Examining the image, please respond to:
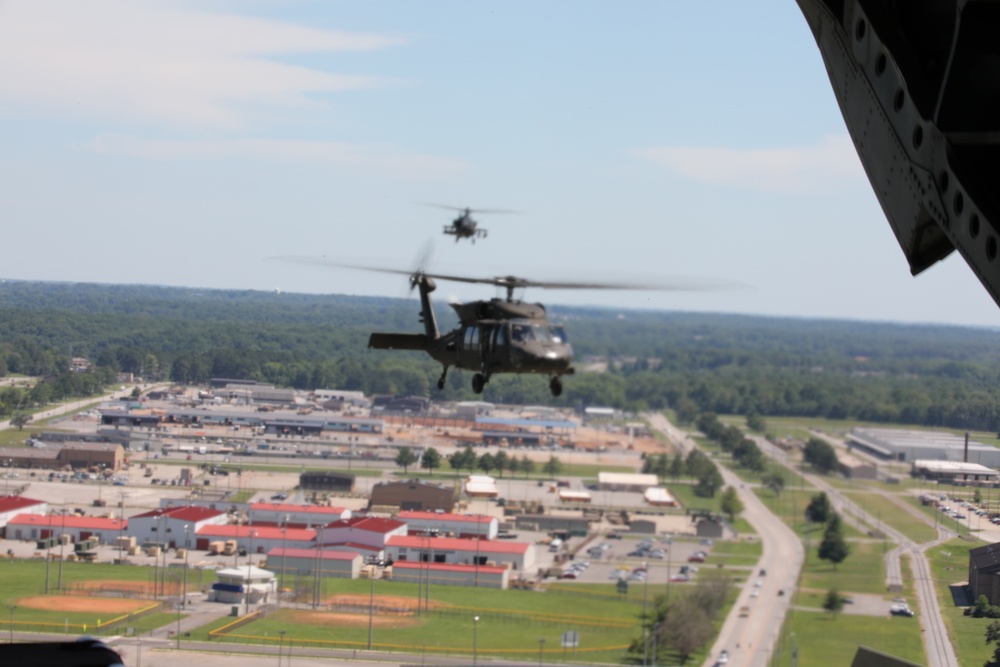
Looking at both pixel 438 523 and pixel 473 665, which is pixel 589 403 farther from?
pixel 473 665

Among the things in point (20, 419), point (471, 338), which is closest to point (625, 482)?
point (20, 419)

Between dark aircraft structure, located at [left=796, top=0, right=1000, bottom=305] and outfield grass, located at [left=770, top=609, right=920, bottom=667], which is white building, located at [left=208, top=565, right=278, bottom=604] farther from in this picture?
dark aircraft structure, located at [left=796, top=0, right=1000, bottom=305]

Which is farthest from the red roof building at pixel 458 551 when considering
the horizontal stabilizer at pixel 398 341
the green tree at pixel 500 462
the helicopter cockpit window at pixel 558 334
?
the helicopter cockpit window at pixel 558 334

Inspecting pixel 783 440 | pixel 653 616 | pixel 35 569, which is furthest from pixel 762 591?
pixel 35 569

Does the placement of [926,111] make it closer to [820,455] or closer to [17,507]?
[17,507]

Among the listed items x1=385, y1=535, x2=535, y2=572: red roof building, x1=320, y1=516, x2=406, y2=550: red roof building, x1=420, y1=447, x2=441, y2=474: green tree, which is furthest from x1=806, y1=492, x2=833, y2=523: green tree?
x1=420, y1=447, x2=441, y2=474: green tree

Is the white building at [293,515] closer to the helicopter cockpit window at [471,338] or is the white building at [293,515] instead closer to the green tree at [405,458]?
the green tree at [405,458]

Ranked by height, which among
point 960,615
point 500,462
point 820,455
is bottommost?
point 500,462
